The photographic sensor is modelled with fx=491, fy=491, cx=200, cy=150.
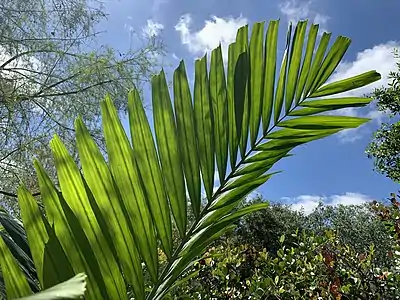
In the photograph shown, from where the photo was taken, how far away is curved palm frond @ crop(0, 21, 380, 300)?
48 centimetres

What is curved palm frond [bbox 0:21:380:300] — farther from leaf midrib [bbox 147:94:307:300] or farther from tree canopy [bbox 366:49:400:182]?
tree canopy [bbox 366:49:400:182]

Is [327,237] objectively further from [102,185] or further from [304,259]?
[102,185]

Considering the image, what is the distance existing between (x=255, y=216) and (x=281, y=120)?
865 cm

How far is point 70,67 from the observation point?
5613 millimetres

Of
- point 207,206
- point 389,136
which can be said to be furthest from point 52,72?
point 207,206

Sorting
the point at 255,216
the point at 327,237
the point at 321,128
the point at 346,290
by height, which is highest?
the point at 255,216

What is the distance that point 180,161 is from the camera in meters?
0.63

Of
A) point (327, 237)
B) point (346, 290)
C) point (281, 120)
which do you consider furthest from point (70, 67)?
point (281, 120)

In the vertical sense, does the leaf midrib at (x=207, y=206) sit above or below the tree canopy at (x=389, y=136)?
below

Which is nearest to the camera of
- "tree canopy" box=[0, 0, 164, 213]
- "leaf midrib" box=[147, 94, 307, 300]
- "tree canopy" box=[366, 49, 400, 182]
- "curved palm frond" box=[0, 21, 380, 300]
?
"curved palm frond" box=[0, 21, 380, 300]

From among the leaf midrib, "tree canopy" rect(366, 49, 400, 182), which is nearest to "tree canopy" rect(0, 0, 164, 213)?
"tree canopy" rect(366, 49, 400, 182)

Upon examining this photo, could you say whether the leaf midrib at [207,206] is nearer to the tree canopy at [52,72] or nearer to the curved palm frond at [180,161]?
the curved palm frond at [180,161]

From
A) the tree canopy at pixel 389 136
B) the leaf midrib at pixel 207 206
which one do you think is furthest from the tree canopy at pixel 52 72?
the leaf midrib at pixel 207 206

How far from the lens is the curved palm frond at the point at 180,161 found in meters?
0.48
